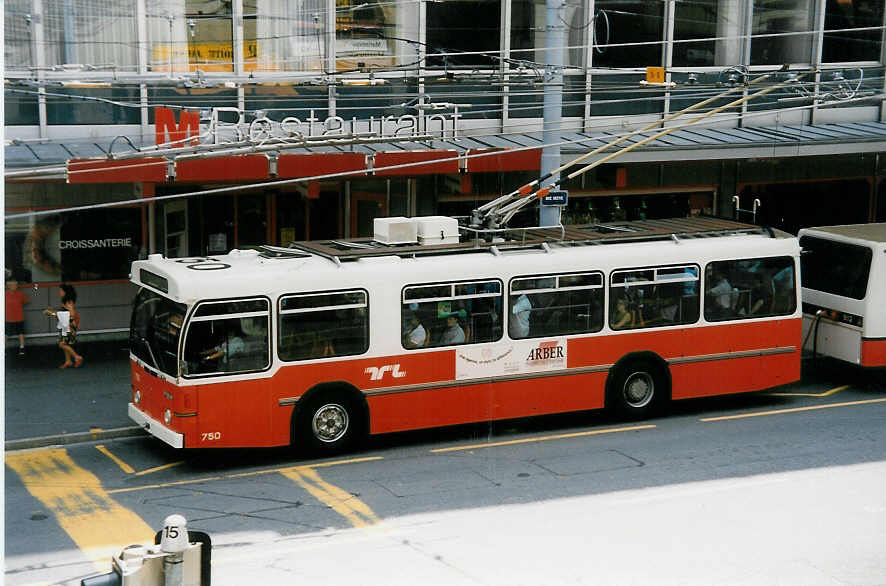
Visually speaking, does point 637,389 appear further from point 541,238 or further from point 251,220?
point 251,220

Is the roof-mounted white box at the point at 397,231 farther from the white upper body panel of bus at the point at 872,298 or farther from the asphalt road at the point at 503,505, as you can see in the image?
the white upper body panel of bus at the point at 872,298

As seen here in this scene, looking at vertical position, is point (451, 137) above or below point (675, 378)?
above

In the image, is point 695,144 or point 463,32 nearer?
point 463,32

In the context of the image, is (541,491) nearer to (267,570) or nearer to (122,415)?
(267,570)

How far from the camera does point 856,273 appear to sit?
61.1ft

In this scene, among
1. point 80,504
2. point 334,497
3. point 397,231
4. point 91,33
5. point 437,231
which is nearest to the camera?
point 80,504

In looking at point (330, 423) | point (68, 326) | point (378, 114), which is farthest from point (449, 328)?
point (378, 114)

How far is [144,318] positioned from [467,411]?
4.31 meters

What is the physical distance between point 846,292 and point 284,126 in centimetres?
920

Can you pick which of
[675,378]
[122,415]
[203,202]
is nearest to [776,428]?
[675,378]

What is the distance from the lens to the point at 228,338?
14.2 m

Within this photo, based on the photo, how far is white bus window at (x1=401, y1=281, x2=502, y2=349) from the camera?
15289 millimetres

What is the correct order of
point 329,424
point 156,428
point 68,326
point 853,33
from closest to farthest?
1. point 156,428
2. point 329,424
3. point 68,326
4. point 853,33

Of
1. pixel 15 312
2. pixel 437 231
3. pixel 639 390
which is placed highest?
pixel 437 231
